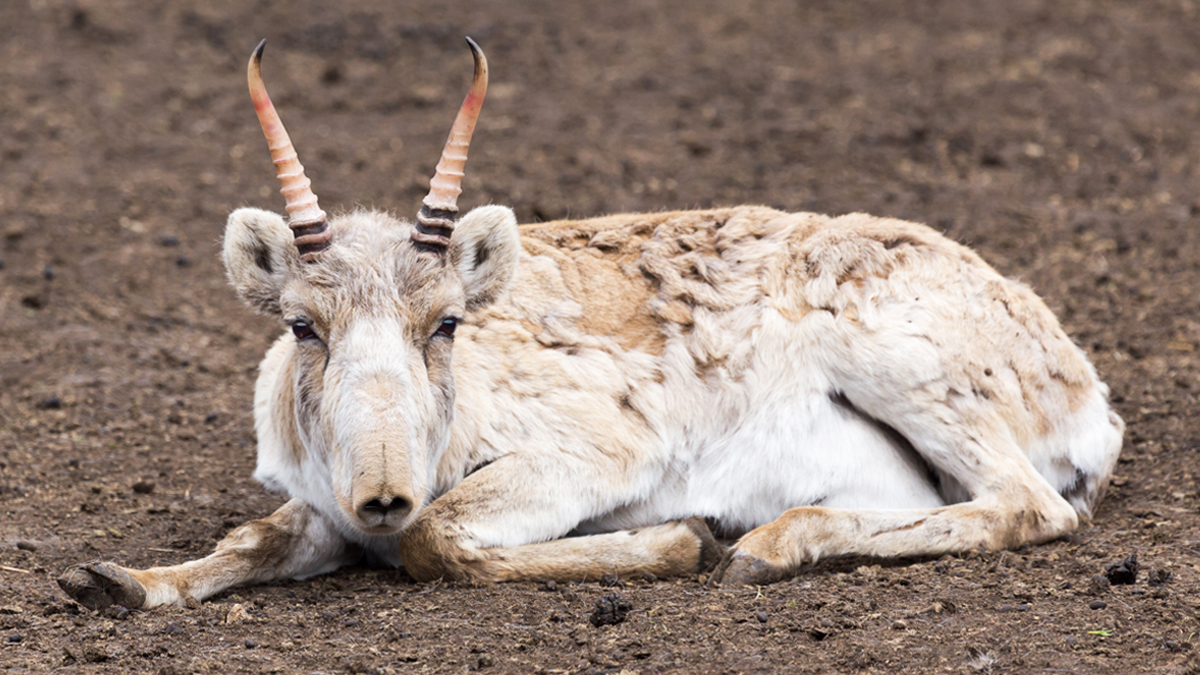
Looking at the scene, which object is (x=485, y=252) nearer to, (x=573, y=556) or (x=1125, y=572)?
(x=573, y=556)

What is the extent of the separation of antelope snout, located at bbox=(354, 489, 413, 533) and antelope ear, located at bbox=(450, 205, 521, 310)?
1.29 meters

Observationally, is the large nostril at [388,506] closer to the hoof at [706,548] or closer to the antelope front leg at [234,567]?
the antelope front leg at [234,567]

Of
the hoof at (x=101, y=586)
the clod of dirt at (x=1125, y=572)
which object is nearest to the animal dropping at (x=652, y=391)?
the hoof at (x=101, y=586)

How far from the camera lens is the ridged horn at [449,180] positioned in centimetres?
556

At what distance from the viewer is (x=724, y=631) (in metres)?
4.91

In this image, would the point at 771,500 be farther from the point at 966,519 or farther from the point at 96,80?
the point at 96,80

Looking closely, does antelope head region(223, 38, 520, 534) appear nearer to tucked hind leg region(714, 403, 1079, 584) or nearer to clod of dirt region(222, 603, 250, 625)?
clod of dirt region(222, 603, 250, 625)

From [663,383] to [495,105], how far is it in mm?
7592

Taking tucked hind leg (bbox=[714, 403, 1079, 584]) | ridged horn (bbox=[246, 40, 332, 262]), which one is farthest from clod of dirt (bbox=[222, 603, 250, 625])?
tucked hind leg (bbox=[714, 403, 1079, 584])

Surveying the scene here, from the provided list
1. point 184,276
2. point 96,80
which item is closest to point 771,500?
point 184,276

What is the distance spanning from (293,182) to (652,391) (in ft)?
7.25

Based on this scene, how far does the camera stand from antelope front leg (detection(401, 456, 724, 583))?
5.76 m

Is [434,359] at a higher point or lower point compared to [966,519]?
higher

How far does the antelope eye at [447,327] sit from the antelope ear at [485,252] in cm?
28
